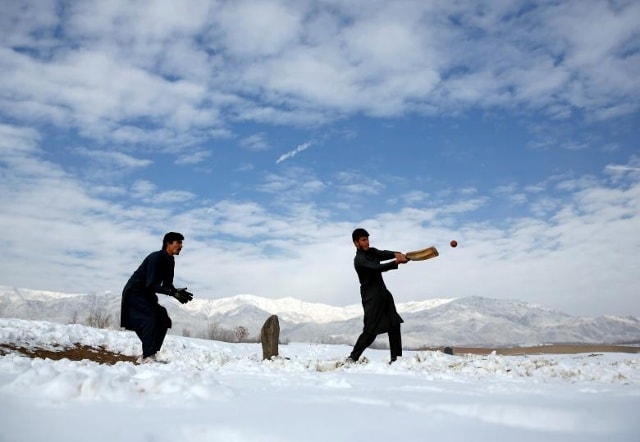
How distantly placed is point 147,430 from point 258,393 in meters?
1.31

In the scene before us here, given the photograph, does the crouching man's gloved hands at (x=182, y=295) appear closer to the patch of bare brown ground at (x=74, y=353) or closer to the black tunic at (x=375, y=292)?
the black tunic at (x=375, y=292)

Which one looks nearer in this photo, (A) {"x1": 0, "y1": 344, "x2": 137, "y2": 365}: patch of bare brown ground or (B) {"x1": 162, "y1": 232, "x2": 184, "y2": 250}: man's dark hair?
(B) {"x1": 162, "y1": 232, "x2": 184, "y2": 250}: man's dark hair

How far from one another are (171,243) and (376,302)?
3.06 m

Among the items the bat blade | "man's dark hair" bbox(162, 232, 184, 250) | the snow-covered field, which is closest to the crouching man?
"man's dark hair" bbox(162, 232, 184, 250)

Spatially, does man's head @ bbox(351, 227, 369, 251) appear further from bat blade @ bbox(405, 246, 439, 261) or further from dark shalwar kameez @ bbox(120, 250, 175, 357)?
dark shalwar kameez @ bbox(120, 250, 175, 357)

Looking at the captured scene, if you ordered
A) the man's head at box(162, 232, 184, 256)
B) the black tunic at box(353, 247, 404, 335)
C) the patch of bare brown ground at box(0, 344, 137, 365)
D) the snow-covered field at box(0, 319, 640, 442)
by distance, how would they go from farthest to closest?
the patch of bare brown ground at box(0, 344, 137, 365) < the man's head at box(162, 232, 184, 256) < the black tunic at box(353, 247, 404, 335) < the snow-covered field at box(0, 319, 640, 442)

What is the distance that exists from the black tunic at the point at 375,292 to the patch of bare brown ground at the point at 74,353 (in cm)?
554

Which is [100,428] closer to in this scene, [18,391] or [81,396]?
[81,396]

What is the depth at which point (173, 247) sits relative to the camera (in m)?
8.25

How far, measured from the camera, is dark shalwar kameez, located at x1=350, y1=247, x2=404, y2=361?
7816mm

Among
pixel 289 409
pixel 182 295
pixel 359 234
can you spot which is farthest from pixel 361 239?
pixel 289 409

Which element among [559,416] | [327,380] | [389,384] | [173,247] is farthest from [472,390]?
[173,247]

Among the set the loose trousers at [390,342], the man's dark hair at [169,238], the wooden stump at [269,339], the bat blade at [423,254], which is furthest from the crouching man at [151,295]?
the bat blade at [423,254]

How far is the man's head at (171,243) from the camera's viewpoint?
8.24m
